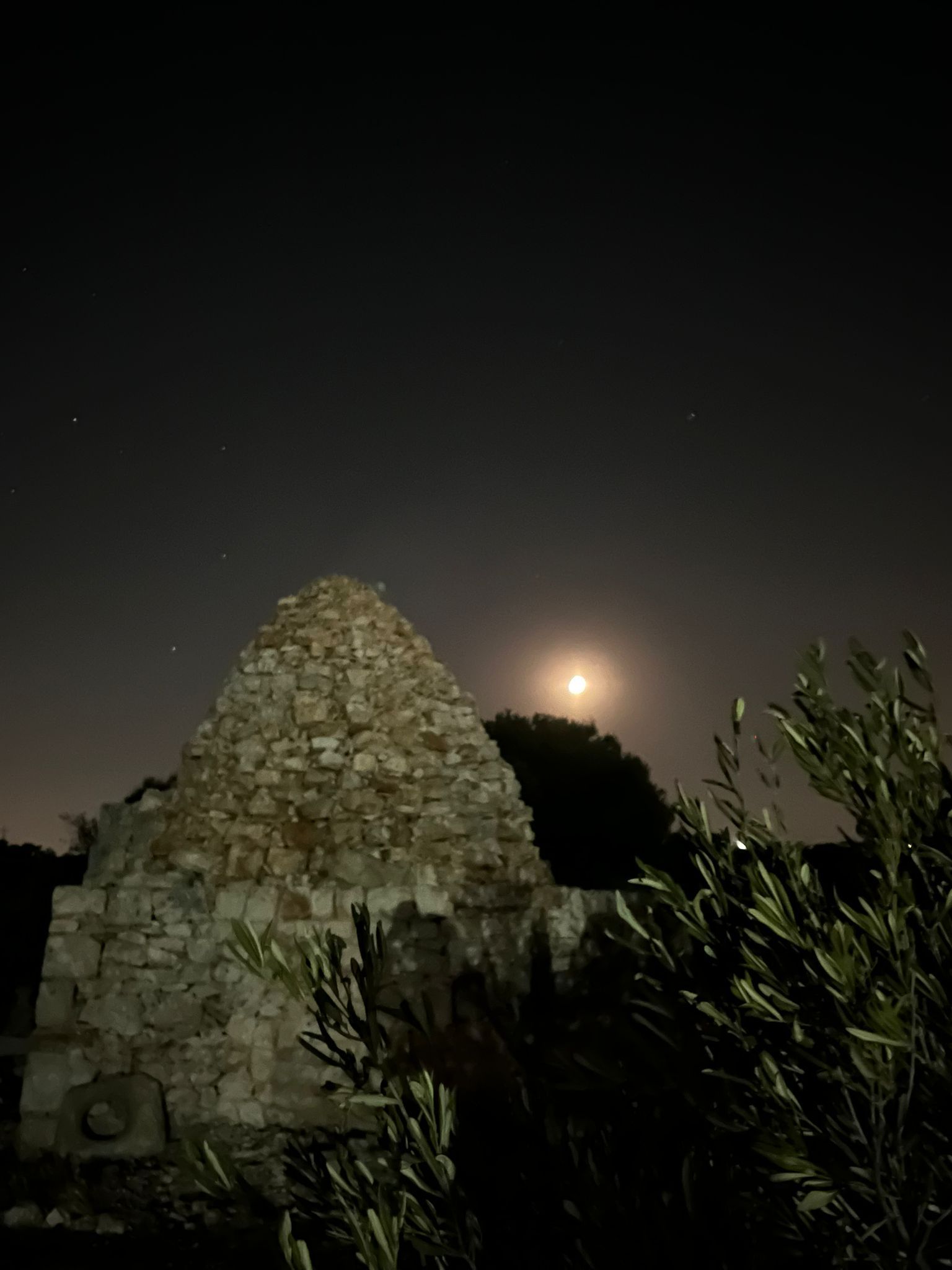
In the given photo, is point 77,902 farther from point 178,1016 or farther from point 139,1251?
point 139,1251

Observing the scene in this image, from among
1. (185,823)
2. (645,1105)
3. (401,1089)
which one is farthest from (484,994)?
(401,1089)

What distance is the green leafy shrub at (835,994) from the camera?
2734mm

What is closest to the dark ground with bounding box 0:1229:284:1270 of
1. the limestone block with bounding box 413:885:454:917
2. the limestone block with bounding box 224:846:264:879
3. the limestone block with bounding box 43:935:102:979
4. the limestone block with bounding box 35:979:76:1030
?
the limestone block with bounding box 35:979:76:1030

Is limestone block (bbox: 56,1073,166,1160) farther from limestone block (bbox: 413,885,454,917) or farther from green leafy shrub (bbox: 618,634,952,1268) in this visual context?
green leafy shrub (bbox: 618,634,952,1268)

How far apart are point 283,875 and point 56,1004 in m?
2.20

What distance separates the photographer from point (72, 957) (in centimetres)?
739

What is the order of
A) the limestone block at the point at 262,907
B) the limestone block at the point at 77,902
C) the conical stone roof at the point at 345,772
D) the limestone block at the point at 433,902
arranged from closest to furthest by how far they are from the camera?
the limestone block at the point at 77,902 → the limestone block at the point at 262,907 → the limestone block at the point at 433,902 → the conical stone roof at the point at 345,772

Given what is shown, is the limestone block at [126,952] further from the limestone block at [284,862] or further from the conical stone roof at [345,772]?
the limestone block at [284,862]

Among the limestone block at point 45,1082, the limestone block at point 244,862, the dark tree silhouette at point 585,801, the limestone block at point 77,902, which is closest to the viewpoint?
the limestone block at point 45,1082

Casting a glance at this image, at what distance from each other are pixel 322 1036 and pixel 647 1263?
1.44 meters

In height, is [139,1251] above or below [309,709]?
below

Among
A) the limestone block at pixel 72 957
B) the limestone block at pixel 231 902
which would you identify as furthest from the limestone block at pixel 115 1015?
the limestone block at pixel 231 902

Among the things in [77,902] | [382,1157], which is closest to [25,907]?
[77,902]

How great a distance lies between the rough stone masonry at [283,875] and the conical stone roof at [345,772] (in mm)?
19
